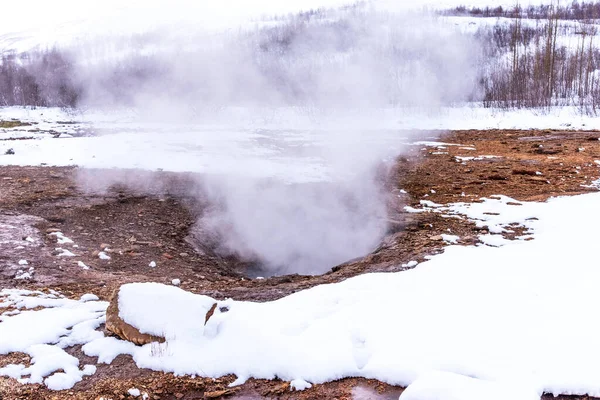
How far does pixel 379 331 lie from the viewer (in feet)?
8.25

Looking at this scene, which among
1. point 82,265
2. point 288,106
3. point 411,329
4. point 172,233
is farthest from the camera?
point 288,106

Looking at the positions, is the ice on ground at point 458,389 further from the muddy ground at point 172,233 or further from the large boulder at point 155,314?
the large boulder at point 155,314

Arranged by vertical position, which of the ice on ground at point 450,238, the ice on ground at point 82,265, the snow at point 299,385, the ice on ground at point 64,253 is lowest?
the ice on ground at point 450,238

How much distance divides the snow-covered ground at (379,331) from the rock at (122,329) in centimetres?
5

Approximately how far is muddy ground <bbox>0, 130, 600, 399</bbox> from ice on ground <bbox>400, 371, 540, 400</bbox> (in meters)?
0.21

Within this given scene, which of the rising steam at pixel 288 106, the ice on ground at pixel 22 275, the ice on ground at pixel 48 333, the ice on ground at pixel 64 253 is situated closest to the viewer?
the ice on ground at pixel 48 333

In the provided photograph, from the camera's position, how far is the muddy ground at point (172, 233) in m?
2.16

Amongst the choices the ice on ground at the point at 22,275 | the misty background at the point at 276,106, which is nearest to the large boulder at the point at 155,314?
the ice on ground at the point at 22,275

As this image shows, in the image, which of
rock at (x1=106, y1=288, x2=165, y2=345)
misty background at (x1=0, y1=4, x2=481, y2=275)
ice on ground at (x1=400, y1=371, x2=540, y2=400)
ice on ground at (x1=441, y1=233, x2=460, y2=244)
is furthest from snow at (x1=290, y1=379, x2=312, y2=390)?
misty background at (x1=0, y1=4, x2=481, y2=275)

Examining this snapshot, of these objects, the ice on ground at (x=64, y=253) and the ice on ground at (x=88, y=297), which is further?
the ice on ground at (x=64, y=253)

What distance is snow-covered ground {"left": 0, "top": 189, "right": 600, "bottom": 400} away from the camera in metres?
2.13

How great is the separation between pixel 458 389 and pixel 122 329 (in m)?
1.86

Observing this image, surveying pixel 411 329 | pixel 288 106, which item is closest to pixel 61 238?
pixel 411 329

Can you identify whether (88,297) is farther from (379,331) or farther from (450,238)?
(450,238)
